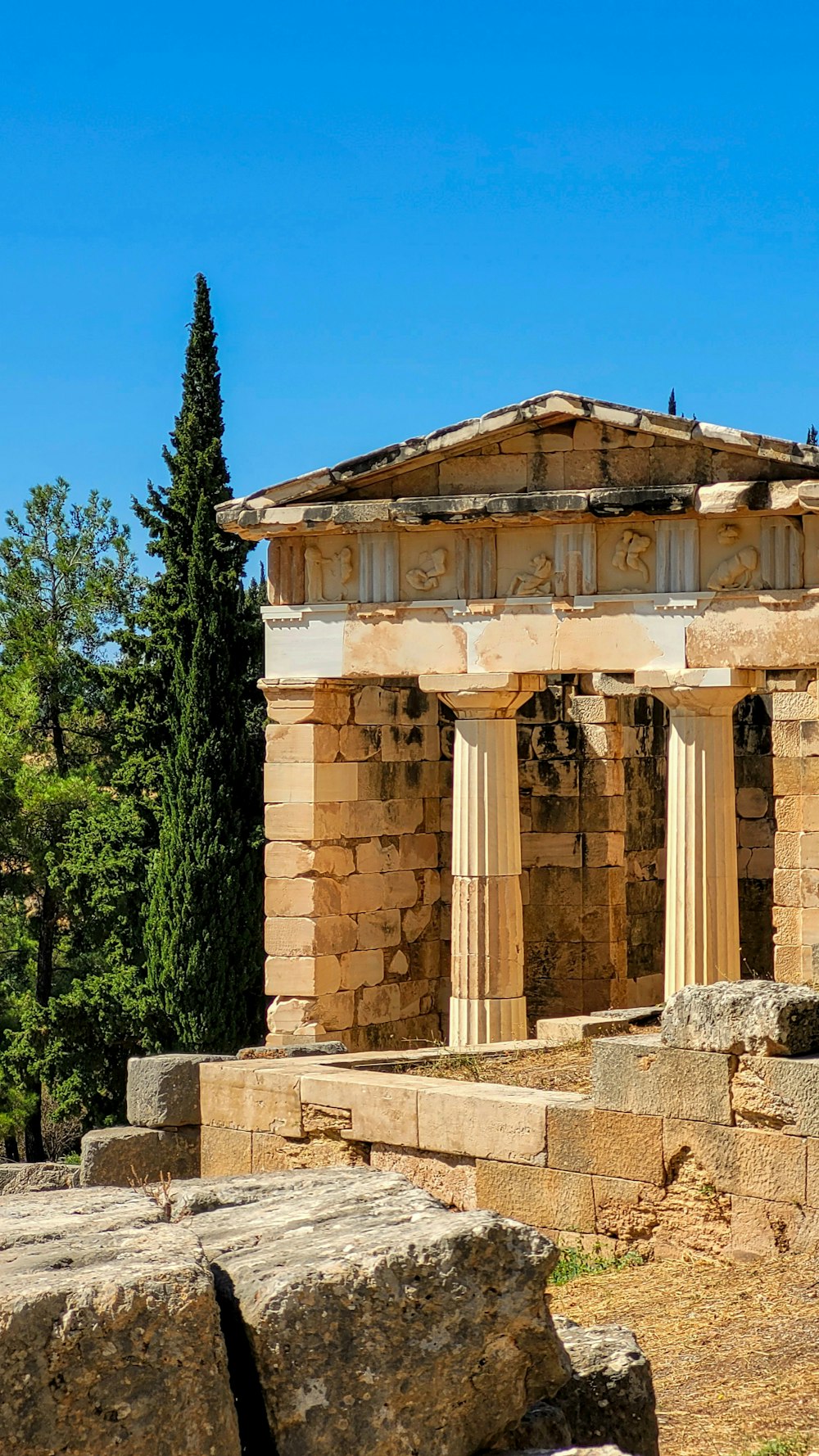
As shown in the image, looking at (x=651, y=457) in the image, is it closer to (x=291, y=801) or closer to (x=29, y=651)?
(x=291, y=801)

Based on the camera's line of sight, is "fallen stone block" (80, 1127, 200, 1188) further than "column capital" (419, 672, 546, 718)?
No

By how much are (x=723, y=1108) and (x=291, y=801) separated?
9073 millimetres

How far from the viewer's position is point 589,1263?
10.0m

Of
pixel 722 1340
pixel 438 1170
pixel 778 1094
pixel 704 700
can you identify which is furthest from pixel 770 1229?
pixel 704 700

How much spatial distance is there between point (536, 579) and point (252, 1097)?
6.52 meters

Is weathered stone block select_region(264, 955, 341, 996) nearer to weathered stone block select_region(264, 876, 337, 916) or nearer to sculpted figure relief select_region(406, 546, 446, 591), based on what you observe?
weathered stone block select_region(264, 876, 337, 916)

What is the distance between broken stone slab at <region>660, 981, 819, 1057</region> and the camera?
30.3 feet

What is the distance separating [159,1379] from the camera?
464cm

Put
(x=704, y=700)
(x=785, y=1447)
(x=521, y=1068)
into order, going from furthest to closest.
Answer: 1. (x=704, y=700)
2. (x=521, y=1068)
3. (x=785, y=1447)

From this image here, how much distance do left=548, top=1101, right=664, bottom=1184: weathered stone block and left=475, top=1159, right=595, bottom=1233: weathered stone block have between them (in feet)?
0.32

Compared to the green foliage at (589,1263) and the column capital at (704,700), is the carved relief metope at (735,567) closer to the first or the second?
the column capital at (704,700)

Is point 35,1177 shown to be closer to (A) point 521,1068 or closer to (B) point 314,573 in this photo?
(A) point 521,1068

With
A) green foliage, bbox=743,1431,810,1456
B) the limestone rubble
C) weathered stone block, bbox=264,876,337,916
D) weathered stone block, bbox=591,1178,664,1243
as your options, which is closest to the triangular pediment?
weathered stone block, bbox=264,876,337,916

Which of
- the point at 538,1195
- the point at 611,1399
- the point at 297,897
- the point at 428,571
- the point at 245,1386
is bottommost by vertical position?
the point at 538,1195
